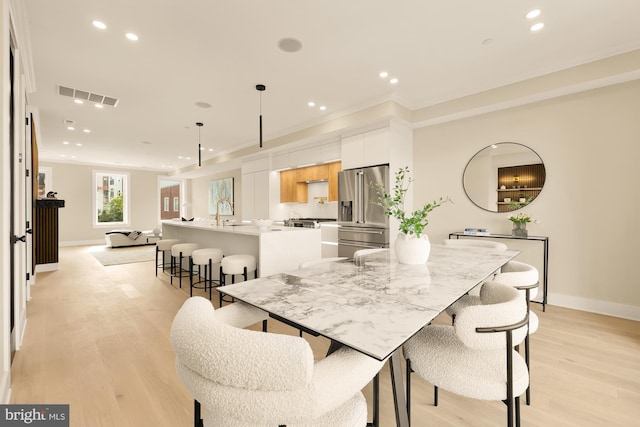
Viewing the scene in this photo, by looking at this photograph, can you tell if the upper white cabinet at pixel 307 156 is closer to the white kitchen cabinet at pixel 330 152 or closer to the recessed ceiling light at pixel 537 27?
the white kitchen cabinet at pixel 330 152

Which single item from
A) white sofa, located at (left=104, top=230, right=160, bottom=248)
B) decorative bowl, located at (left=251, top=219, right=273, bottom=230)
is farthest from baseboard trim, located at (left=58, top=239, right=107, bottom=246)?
decorative bowl, located at (left=251, top=219, right=273, bottom=230)

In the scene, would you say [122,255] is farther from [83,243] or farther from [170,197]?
[170,197]

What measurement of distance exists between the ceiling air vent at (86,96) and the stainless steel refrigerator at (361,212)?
3.72m

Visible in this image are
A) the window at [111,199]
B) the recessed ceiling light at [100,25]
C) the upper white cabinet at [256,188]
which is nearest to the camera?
the recessed ceiling light at [100,25]

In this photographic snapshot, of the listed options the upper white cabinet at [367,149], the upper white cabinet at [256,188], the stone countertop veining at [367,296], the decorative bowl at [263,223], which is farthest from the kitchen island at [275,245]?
the upper white cabinet at [256,188]

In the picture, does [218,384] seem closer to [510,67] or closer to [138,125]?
[510,67]

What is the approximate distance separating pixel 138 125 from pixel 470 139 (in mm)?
5922

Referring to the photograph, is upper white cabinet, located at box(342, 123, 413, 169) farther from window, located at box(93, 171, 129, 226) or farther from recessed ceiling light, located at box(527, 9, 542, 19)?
window, located at box(93, 171, 129, 226)

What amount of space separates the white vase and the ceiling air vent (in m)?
4.69

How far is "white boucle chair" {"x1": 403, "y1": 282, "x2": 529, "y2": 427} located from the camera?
1025 mm

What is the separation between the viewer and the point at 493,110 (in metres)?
3.80

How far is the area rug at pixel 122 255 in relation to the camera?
20.4 feet

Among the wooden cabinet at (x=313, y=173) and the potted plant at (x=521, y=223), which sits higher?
the wooden cabinet at (x=313, y=173)

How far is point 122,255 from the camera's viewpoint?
6.92 m
